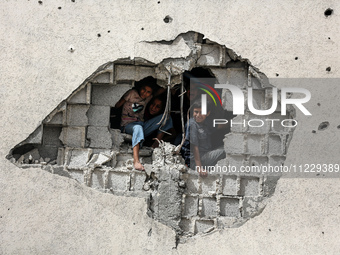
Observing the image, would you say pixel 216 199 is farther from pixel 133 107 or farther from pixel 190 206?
pixel 133 107

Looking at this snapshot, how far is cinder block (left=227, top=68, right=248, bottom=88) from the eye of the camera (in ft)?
18.1

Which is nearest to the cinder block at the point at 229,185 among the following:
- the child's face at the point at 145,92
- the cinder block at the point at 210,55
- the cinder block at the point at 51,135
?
the cinder block at the point at 210,55

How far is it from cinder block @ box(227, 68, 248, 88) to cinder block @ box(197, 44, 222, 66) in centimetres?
17

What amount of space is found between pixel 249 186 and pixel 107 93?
1767 millimetres

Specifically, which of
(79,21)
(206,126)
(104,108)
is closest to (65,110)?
(104,108)

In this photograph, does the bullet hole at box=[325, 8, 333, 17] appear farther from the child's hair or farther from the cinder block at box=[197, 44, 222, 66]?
the child's hair

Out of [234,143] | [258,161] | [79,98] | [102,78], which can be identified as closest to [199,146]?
[234,143]

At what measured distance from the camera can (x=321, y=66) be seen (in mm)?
5355

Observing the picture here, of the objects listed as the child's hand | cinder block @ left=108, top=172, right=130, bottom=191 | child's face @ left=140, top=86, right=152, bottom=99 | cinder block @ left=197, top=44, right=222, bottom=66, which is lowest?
cinder block @ left=108, top=172, right=130, bottom=191

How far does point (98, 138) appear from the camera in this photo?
557 centimetres

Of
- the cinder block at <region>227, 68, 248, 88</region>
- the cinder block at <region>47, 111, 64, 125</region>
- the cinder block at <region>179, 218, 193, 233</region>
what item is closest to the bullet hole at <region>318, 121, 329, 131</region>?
the cinder block at <region>227, 68, 248, 88</region>

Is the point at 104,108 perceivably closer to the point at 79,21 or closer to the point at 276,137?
the point at 79,21

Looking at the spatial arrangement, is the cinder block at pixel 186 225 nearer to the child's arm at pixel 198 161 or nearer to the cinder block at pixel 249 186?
the child's arm at pixel 198 161

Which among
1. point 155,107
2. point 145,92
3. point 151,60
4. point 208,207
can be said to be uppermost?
point 151,60
